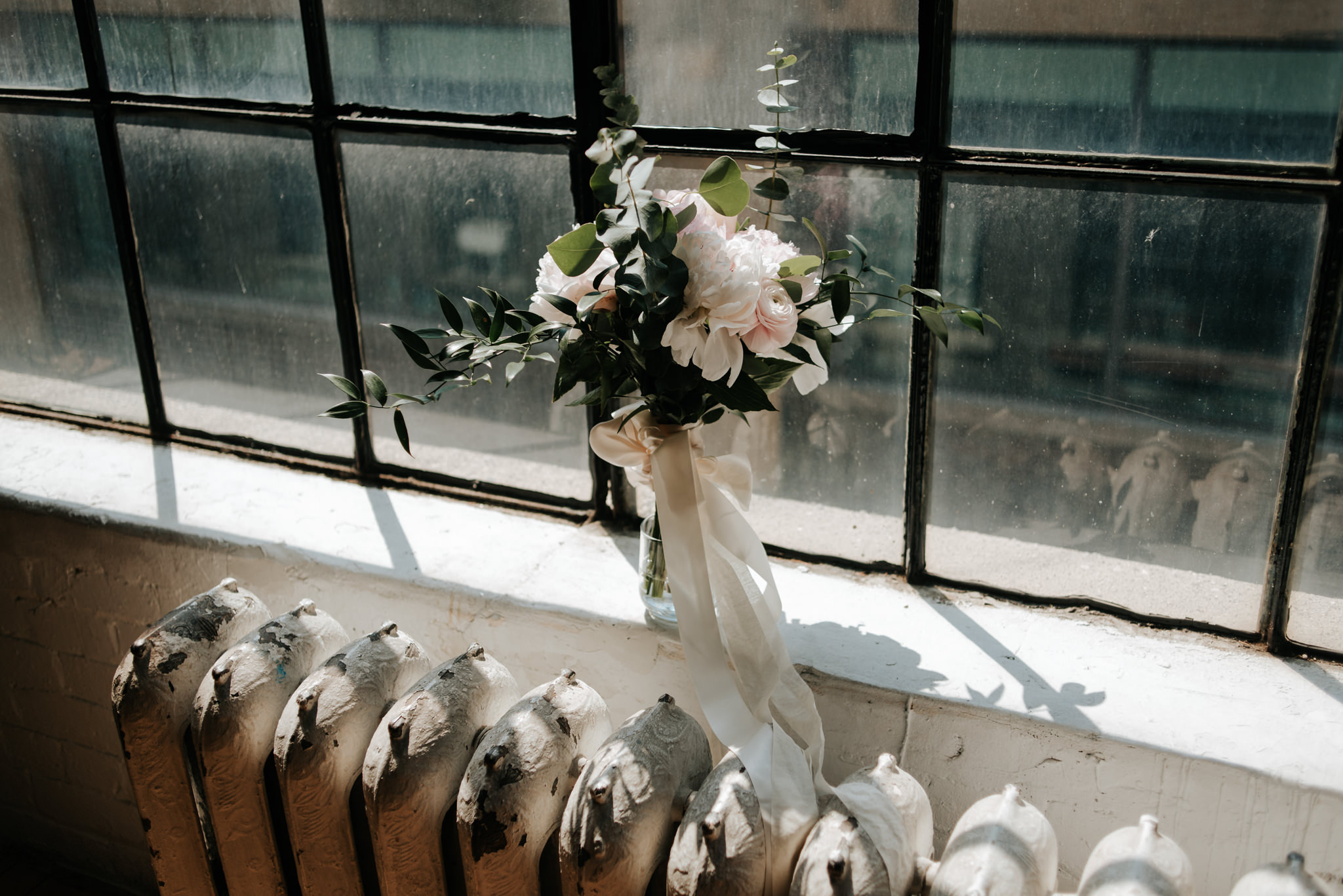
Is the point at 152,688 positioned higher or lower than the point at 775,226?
lower

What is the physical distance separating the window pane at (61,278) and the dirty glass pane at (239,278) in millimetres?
84

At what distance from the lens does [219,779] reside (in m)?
1.14

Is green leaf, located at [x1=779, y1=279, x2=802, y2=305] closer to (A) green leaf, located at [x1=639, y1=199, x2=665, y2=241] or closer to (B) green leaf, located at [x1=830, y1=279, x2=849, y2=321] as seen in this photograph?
(B) green leaf, located at [x1=830, y1=279, x2=849, y2=321]

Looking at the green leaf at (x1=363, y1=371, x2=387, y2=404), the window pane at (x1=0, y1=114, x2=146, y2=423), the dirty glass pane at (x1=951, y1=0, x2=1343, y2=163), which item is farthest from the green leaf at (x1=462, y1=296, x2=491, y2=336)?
the window pane at (x1=0, y1=114, x2=146, y2=423)

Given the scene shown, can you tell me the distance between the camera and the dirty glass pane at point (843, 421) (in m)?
1.13

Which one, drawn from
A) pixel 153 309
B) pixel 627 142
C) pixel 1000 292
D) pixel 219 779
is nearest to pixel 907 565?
pixel 1000 292

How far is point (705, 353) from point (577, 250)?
0.47 ft

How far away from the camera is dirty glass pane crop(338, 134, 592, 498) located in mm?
1308

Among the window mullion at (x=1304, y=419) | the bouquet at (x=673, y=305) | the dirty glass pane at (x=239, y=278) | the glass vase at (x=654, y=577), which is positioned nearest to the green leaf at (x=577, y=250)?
the bouquet at (x=673, y=305)

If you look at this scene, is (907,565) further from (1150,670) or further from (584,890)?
(584,890)

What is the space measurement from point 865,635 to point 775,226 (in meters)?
0.48

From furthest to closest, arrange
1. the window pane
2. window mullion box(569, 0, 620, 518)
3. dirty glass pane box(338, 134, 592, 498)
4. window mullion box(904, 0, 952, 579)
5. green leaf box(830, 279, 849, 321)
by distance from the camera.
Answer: the window pane < dirty glass pane box(338, 134, 592, 498) < window mullion box(569, 0, 620, 518) < window mullion box(904, 0, 952, 579) < green leaf box(830, 279, 849, 321)

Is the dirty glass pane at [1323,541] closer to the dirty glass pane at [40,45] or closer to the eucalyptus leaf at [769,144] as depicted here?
the eucalyptus leaf at [769,144]

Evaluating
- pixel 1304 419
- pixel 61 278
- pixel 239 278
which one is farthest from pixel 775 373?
pixel 61 278
